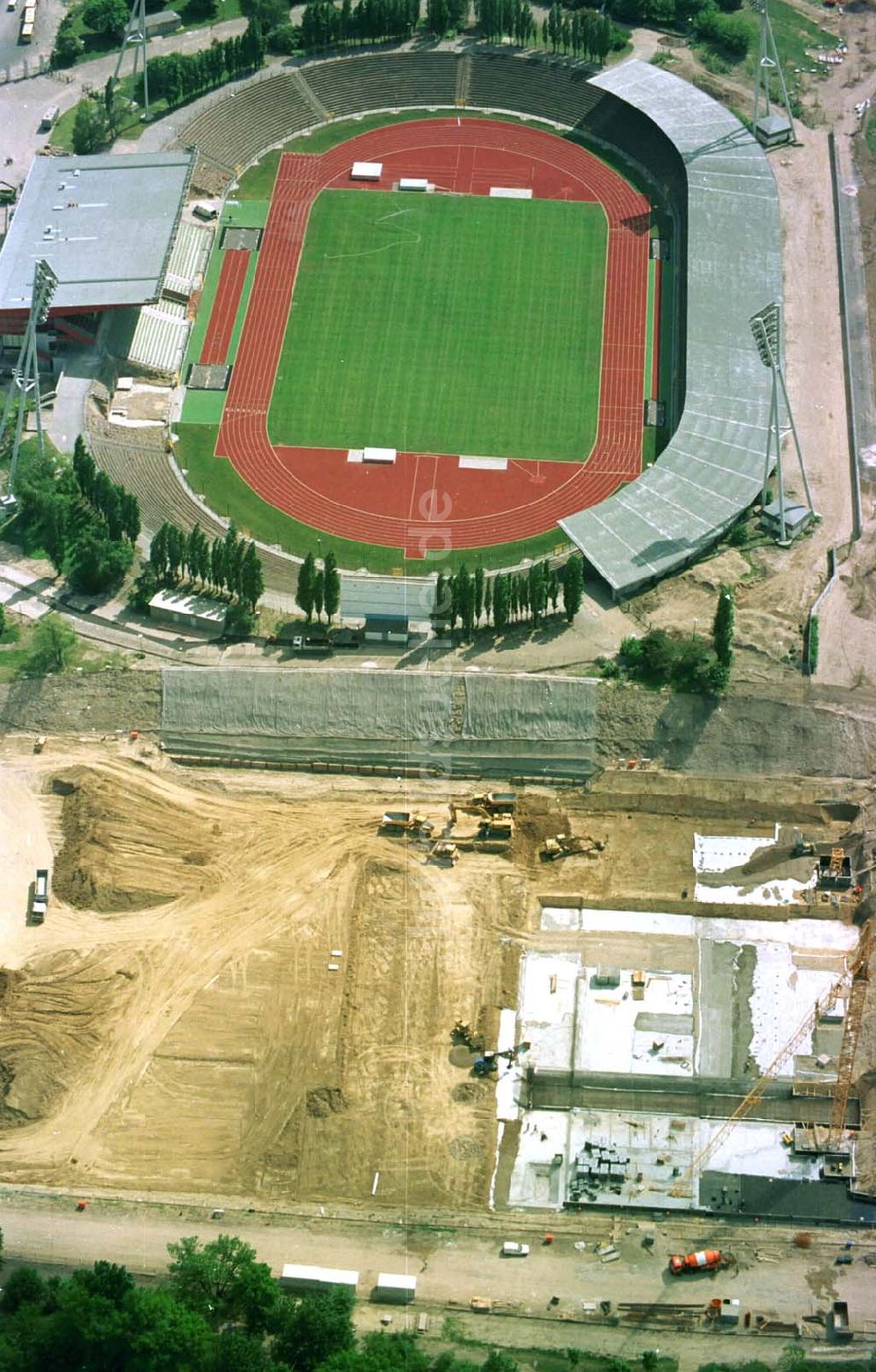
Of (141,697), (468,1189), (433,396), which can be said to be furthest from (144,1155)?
(433,396)

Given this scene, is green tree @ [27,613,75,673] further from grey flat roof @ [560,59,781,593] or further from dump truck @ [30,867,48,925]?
grey flat roof @ [560,59,781,593]

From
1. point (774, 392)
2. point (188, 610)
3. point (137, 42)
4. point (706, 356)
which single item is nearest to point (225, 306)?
point (188, 610)

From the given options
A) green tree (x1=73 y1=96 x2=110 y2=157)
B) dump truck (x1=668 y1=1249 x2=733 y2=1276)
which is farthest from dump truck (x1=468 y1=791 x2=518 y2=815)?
green tree (x1=73 y1=96 x2=110 y2=157)

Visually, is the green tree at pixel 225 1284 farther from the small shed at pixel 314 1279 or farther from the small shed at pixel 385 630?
the small shed at pixel 385 630

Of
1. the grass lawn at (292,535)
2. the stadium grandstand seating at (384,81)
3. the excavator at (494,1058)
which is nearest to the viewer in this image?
the excavator at (494,1058)

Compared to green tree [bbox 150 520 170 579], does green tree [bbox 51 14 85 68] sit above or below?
above

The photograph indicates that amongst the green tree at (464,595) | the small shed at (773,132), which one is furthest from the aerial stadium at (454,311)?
the green tree at (464,595)
